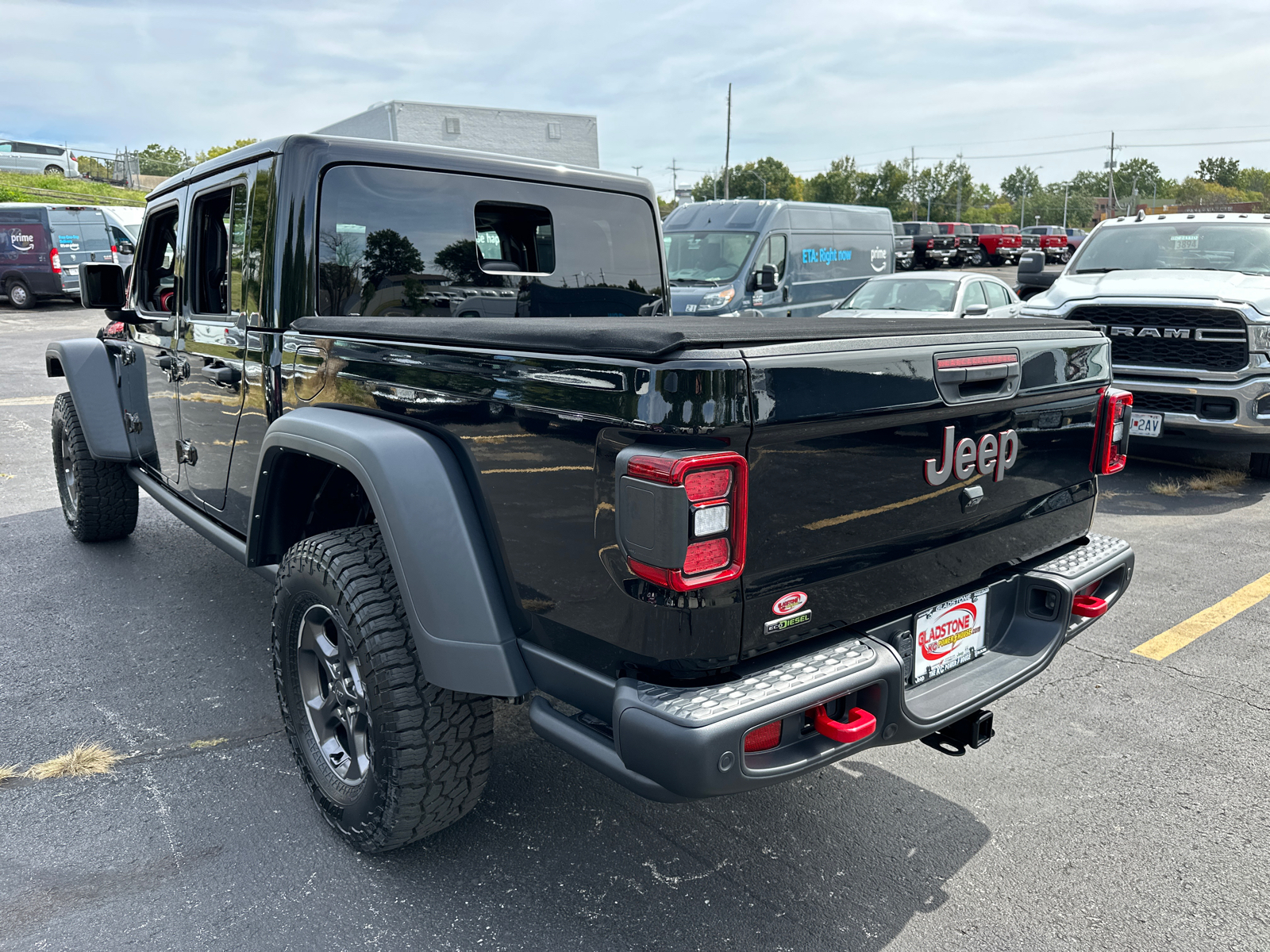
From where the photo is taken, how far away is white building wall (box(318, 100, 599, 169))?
12.5m

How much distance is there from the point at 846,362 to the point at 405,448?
1.11 metres

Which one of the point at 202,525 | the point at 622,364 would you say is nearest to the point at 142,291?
the point at 202,525

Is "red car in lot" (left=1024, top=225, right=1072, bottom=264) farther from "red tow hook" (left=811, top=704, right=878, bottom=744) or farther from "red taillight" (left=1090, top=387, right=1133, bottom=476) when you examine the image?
"red tow hook" (left=811, top=704, right=878, bottom=744)

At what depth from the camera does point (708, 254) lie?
13.7 metres

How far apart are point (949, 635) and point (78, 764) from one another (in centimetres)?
280

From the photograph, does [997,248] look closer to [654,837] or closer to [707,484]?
[654,837]

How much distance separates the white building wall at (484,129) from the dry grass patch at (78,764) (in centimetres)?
938

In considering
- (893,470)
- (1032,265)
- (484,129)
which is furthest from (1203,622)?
(484,129)

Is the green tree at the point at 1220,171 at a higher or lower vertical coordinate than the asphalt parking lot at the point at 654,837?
higher

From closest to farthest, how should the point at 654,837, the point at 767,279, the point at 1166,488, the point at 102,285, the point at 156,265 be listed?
the point at 654,837 → the point at 102,285 → the point at 156,265 → the point at 1166,488 → the point at 767,279

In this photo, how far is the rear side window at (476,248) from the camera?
3240 millimetres

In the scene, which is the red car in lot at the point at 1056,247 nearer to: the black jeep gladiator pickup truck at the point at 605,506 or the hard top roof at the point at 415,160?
the hard top roof at the point at 415,160

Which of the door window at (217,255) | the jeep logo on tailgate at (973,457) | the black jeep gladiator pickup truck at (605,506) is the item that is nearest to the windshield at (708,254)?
the door window at (217,255)

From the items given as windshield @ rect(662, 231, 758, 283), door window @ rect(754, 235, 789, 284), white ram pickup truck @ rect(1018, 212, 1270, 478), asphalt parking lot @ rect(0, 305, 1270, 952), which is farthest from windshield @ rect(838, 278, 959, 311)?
asphalt parking lot @ rect(0, 305, 1270, 952)
